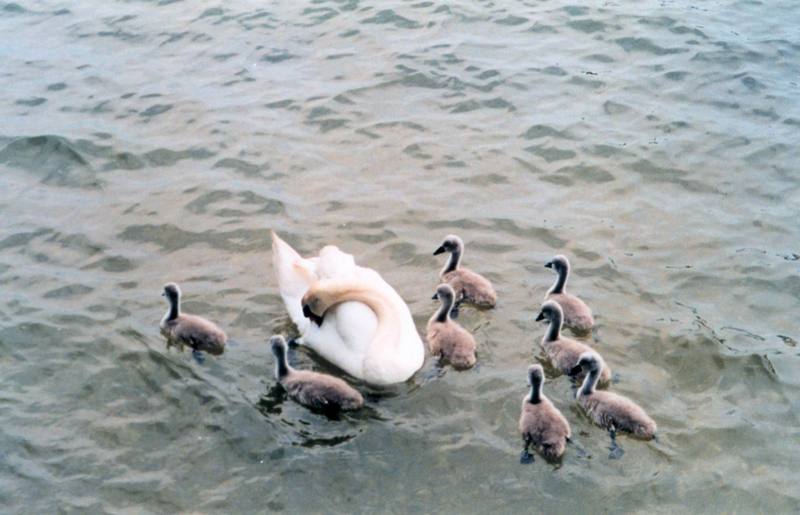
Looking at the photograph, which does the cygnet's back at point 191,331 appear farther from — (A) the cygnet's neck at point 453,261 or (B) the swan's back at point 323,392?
(A) the cygnet's neck at point 453,261

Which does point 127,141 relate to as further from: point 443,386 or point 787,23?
point 787,23

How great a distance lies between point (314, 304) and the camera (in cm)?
783

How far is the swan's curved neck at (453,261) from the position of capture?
899 centimetres

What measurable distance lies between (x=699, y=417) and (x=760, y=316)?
5.86 feet

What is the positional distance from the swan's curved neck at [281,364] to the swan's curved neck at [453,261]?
2087 mm

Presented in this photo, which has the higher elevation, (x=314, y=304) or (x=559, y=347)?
(x=314, y=304)

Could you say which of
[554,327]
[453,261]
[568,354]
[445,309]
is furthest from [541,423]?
[453,261]

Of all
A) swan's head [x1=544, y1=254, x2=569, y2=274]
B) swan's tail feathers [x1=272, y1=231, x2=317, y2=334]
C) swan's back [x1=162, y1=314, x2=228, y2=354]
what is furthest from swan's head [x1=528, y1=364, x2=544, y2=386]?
swan's back [x1=162, y1=314, x2=228, y2=354]

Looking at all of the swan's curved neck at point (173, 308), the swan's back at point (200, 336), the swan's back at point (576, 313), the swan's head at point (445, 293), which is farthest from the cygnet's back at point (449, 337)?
the swan's curved neck at point (173, 308)

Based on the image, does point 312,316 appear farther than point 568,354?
Yes

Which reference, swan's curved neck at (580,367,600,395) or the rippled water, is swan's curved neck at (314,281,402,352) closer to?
the rippled water

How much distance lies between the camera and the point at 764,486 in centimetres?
679

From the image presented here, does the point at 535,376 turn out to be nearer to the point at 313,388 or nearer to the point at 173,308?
the point at 313,388

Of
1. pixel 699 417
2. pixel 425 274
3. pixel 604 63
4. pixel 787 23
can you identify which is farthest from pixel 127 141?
pixel 787 23
